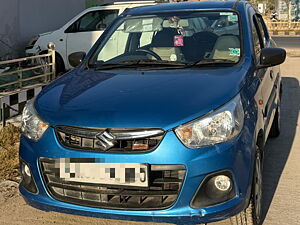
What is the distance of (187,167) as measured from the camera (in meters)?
2.55

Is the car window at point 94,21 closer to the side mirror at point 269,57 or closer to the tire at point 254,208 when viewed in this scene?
the side mirror at point 269,57

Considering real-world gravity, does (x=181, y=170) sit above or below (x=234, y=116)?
below

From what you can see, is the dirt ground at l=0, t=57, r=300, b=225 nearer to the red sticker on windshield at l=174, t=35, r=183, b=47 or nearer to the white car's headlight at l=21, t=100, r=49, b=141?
the white car's headlight at l=21, t=100, r=49, b=141

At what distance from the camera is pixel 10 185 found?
4.02 metres

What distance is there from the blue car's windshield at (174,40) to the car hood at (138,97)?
328 millimetres

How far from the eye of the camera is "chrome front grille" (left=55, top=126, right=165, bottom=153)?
2580mm

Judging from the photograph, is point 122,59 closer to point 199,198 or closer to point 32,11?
point 199,198

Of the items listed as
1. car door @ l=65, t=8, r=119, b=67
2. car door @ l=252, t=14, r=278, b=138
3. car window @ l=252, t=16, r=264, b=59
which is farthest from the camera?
car door @ l=65, t=8, r=119, b=67

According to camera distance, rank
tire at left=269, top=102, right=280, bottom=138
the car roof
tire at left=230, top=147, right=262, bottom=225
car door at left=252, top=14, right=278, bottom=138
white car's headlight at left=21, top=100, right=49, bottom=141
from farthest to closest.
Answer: tire at left=269, top=102, right=280, bottom=138 → the car roof → car door at left=252, top=14, right=278, bottom=138 → tire at left=230, top=147, right=262, bottom=225 → white car's headlight at left=21, top=100, right=49, bottom=141

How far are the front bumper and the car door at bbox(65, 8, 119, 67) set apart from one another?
7738 millimetres

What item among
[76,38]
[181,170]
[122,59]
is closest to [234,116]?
[181,170]

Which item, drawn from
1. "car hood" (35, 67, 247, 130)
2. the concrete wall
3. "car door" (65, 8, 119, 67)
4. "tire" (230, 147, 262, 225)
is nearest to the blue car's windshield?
"car hood" (35, 67, 247, 130)

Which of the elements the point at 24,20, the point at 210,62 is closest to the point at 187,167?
the point at 210,62

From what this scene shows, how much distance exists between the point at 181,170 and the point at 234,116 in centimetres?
51
